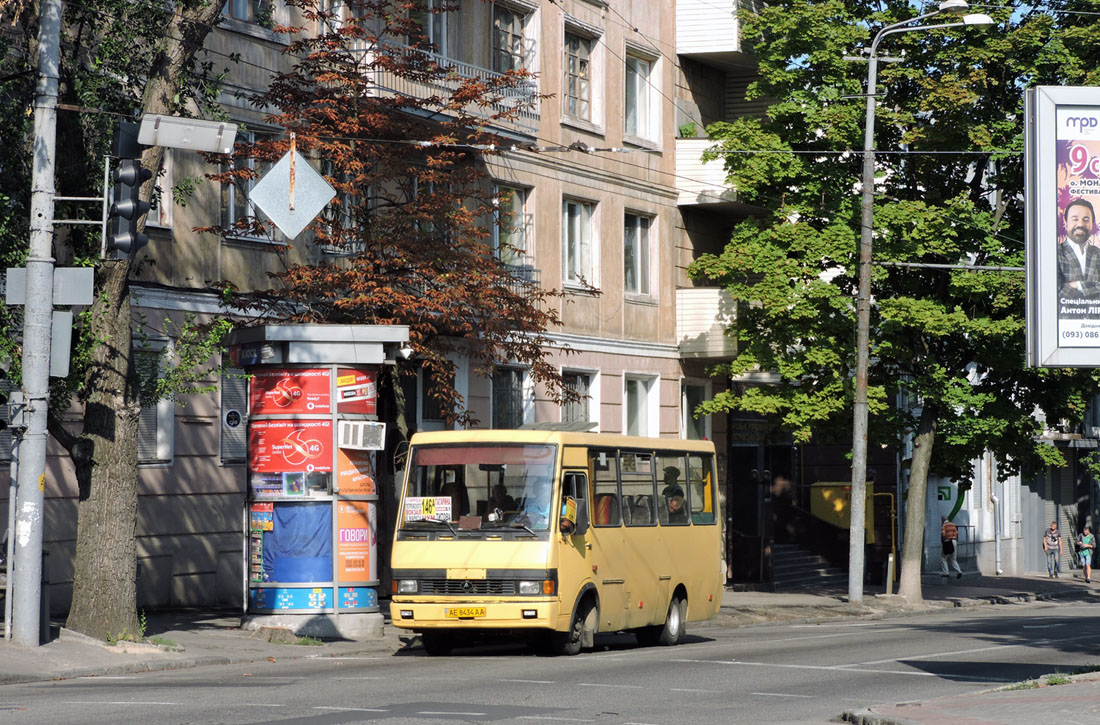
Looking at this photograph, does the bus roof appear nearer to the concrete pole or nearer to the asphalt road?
the asphalt road

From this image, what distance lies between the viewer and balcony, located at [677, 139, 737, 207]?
37375 mm

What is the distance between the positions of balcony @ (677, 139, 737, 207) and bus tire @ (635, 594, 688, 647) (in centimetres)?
1642

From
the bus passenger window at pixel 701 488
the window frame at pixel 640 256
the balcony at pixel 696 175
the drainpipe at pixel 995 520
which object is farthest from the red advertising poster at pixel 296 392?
the drainpipe at pixel 995 520

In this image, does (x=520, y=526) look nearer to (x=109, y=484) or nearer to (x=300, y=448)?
(x=300, y=448)

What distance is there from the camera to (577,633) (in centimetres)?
1952

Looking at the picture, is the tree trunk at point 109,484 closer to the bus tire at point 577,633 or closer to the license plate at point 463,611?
the license plate at point 463,611

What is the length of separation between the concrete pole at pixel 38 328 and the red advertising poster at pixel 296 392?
3947mm

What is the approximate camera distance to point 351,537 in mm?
21844

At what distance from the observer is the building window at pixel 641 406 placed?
36.7m

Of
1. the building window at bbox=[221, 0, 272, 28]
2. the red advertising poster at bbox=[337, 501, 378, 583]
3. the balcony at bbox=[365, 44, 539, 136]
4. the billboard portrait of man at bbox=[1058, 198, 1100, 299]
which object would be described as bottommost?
the red advertising poster at bbox=[337, 501, 378, 583]

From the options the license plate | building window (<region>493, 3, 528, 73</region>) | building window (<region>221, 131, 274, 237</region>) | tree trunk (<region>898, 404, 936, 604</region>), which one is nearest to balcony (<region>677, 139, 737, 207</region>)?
building window (<region>493, 3, 528, 73</region>)

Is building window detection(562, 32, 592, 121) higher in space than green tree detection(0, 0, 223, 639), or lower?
higher

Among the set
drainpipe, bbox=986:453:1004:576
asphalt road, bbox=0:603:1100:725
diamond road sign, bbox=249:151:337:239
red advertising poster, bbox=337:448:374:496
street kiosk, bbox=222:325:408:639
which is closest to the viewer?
asphalt road, bbox=0:603:1100:725

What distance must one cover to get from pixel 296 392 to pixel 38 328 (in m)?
4.35
